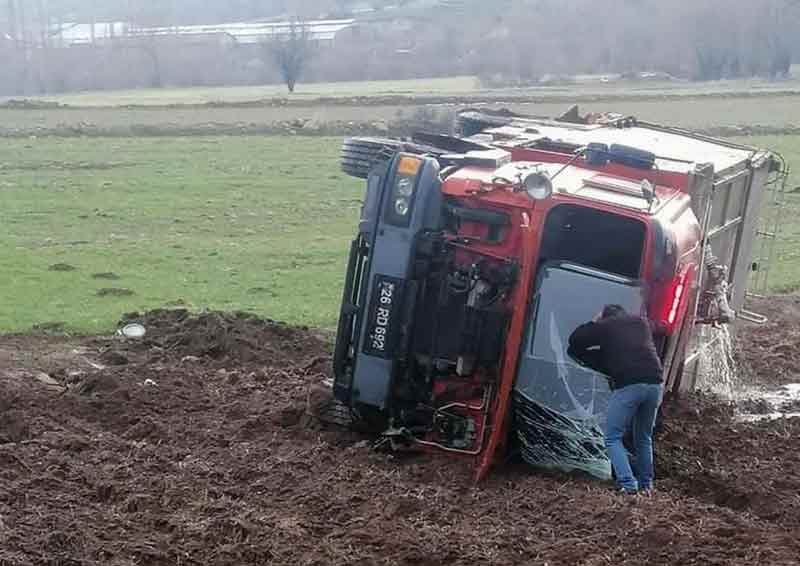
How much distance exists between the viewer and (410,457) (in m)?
8.61

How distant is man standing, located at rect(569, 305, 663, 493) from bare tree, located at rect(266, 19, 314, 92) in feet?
189

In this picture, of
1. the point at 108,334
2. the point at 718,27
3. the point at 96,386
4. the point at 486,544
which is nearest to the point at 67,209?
the point at 108,334

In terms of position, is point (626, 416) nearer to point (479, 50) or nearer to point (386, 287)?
point (386, 287)

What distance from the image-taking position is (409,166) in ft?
27.6

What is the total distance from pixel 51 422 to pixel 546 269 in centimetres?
402

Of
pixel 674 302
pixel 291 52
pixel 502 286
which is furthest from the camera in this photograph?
pixel 291 52

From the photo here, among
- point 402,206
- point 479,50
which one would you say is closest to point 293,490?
point 402,206

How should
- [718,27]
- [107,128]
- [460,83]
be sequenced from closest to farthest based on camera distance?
[107,128], [460,83], [718,27]

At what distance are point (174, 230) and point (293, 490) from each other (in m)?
13.8

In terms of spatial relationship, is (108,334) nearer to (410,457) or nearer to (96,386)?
(96,386)

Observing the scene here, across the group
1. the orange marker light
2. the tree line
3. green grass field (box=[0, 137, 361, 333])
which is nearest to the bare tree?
the tree line

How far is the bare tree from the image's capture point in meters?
66.9

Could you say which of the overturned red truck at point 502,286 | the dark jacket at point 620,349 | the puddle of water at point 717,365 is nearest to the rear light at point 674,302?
the overturned red truck at point 502,286

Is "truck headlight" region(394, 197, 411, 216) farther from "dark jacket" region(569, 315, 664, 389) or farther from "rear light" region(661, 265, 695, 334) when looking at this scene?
"rear light" region(661, 265, 695, 334)
